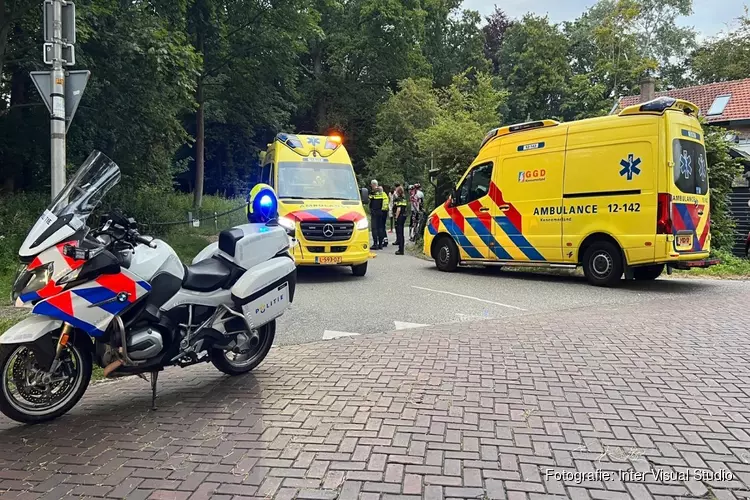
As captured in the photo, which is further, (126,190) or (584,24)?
(584,24)

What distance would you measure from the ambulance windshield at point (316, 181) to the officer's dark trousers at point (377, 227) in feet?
14.6

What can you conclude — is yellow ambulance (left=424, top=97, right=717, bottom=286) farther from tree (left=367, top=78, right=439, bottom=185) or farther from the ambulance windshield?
tree (left=367, top=78, right=439, bottom=185)

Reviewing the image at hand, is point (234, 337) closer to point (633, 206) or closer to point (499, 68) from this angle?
point (633, 206)

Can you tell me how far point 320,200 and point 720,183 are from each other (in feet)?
30.6

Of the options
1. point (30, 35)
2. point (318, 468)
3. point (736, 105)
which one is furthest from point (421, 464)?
point (736, 105)

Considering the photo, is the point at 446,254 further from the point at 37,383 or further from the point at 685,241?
the point at 37,383

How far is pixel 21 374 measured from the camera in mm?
3857

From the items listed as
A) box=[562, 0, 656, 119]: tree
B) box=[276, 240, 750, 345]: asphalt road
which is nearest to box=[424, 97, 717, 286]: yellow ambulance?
box=[276, 240, 750, 345]: asphalt road

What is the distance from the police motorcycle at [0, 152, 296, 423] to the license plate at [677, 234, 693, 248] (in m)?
7.26

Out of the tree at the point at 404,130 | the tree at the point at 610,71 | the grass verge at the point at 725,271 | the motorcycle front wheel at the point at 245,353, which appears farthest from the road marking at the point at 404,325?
the tree at the point at 610,71

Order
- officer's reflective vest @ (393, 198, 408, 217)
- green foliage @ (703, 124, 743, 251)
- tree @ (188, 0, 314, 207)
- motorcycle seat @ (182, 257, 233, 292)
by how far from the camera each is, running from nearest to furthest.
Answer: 1. motorcycle seat @ (182, 257, 233, 292)
2. green foliage @ (703, 124, 743, 251)
3. officer's reflective vest @ (393, 198, 408, 217)
4. tree @ (188, 0, 314, 207)

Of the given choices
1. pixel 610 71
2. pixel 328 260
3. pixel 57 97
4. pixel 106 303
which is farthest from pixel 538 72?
pixel 106 303

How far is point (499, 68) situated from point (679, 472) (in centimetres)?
5195

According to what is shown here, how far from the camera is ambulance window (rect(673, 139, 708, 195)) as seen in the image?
918 cm
